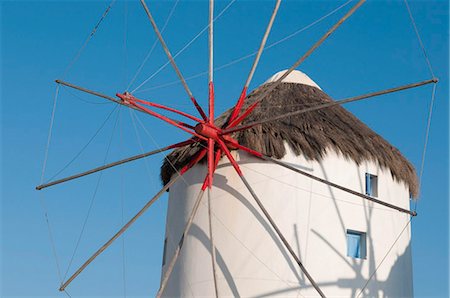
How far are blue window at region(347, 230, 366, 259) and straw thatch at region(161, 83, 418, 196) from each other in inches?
56.6

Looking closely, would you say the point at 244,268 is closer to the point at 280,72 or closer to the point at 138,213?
the point at 138,213

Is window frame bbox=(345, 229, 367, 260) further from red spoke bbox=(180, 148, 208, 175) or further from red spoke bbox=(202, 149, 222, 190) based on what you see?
red spoke bbox=(180, 148, 208, 175)

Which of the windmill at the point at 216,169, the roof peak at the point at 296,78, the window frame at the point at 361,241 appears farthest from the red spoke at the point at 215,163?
the roof peak at the point at 296,78

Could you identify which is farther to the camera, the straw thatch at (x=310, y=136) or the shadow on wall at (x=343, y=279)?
the straw thatch at (x=310, y=136)

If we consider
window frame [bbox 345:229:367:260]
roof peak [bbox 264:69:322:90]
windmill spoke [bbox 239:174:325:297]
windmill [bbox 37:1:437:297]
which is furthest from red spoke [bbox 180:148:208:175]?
roof peak [bbox 264:69:322:90]

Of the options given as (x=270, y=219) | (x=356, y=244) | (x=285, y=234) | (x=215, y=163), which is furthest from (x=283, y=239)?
(x=356, y=244)

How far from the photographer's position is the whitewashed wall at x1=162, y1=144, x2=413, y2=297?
14672 millimetres

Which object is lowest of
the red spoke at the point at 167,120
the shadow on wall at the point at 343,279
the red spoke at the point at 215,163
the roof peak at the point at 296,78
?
the shadow on wall at the point at 343,279

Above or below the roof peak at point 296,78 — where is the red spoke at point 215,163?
below

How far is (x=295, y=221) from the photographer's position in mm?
14922

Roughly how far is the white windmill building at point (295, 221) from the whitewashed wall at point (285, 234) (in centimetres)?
2

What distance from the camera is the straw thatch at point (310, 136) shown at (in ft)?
50.4

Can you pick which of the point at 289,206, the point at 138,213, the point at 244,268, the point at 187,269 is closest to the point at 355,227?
the point at 289,206

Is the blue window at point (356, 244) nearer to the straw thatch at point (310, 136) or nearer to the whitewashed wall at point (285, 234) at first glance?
the whitewashed wall at point (285, 234)
